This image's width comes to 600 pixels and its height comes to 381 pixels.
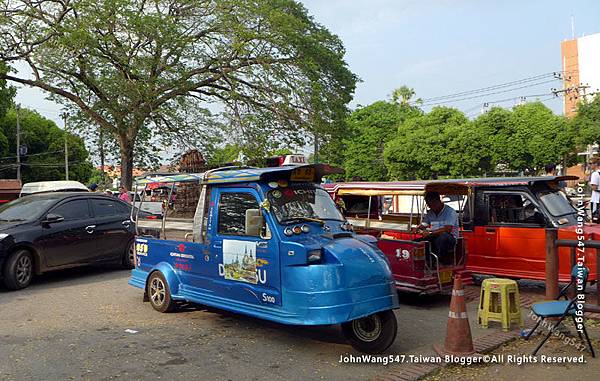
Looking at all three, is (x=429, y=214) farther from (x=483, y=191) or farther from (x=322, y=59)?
(x=322, y=59)

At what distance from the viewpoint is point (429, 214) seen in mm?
8750

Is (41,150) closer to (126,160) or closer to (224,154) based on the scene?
(126,160)

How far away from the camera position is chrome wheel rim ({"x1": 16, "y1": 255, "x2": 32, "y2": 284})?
30.8 feet

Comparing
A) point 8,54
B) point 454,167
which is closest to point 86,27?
point 8,54

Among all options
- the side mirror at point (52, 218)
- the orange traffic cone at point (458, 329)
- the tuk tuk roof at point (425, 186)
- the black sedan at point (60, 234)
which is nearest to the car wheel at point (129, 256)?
the black sedan at point (60, 234)

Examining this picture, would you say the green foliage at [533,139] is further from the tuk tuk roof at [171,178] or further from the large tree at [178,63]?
the tuk tuk roof at [171,178]

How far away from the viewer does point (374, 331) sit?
5797mm

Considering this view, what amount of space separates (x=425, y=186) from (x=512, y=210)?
200cm

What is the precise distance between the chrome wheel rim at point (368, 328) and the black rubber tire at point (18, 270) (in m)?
6.49

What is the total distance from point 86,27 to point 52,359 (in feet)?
42.8

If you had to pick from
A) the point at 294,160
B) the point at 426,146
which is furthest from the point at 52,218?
the point at 426,146

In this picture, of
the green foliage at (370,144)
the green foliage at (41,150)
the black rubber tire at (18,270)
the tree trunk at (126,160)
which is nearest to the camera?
the black rubber tire at (18,270)

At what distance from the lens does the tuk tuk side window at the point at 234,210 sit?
6.50 m

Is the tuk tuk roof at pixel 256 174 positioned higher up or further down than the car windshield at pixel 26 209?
higher up
